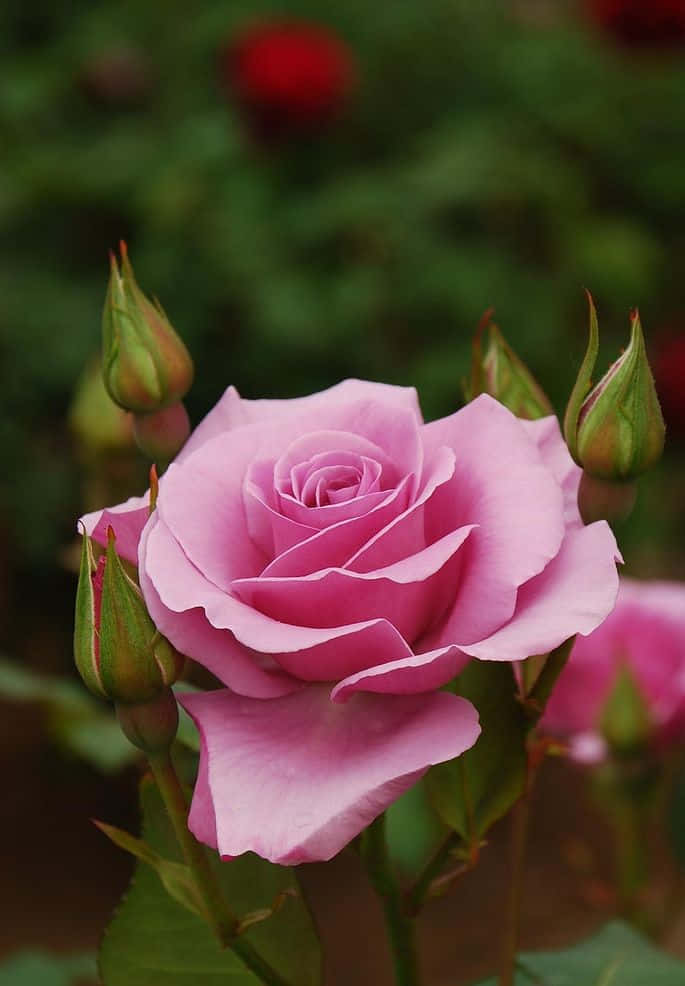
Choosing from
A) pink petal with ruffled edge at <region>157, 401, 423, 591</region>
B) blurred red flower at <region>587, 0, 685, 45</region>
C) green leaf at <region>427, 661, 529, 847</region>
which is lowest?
blurred red flower at <region>587, 0, 685, 45</region>

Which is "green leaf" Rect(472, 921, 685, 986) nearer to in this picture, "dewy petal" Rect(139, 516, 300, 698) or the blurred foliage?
"dewy petal" Rect(139, 516, 300, 698)

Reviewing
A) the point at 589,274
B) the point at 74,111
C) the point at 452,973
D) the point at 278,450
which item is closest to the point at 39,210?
the point at 74,111

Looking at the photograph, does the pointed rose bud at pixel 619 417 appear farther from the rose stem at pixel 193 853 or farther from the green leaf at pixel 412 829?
the green leaf at pixel 412 829

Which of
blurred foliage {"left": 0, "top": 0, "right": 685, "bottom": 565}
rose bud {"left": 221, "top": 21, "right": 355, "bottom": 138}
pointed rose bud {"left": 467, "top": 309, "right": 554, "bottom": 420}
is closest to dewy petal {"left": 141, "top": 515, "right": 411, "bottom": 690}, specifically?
pointed rose bud {"left": 467, "top": 309, "right": 554, "bottom": 420}

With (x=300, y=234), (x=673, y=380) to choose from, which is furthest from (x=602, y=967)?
(x=673, y=380)

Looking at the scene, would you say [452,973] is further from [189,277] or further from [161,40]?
[161,40]
